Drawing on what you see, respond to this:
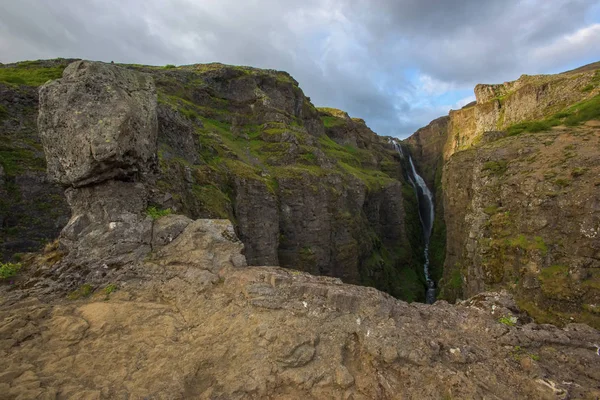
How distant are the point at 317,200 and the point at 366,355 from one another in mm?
25288

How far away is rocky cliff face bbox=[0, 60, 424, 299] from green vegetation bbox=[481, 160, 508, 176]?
621 inches

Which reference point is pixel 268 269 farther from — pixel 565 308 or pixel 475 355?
pixel 565 308

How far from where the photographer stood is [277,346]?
5.66 metres

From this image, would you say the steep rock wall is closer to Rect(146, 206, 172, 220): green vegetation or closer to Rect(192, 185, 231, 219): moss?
Rect(146, 206, 172, 220): green vegetation

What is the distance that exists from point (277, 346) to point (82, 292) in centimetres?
532

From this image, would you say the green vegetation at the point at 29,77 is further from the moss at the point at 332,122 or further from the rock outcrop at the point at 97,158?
the moss at the point at 332,122

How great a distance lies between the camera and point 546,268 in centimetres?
1293

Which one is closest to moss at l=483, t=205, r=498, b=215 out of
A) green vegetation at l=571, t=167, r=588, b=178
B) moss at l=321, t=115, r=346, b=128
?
green vegetation at l=571, t=167, r=588, b=178

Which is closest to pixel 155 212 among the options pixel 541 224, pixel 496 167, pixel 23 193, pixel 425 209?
pixel 23 193

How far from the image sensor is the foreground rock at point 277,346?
485 centimetres

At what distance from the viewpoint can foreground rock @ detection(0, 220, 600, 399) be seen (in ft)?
15.9

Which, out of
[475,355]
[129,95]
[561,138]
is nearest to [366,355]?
[475,355]

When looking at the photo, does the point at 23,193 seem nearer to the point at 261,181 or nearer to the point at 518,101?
the point at 261,181

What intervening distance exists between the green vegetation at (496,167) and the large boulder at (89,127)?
19.2 metres
